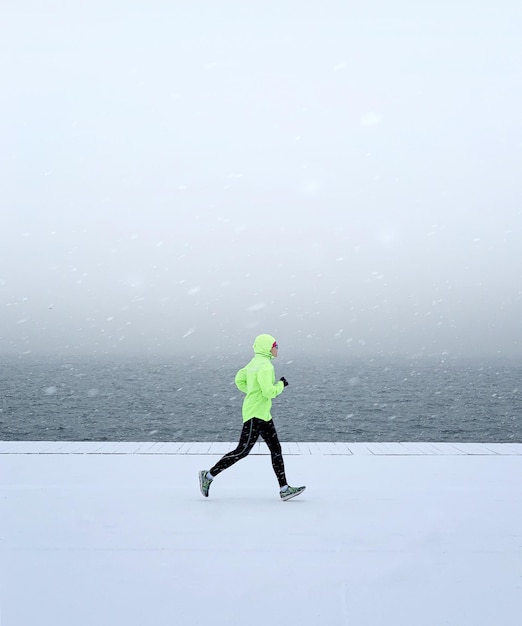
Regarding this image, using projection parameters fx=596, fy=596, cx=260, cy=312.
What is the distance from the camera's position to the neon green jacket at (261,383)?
5387mm

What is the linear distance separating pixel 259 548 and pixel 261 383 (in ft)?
5.28

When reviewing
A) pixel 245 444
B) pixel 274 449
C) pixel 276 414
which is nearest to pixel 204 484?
pixel 245 444

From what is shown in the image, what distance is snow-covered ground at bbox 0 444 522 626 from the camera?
3.17 metres

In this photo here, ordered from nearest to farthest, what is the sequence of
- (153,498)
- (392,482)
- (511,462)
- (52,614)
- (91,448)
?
(52,614) < (153,498) < (392,482) < (511,462) < (91,448)

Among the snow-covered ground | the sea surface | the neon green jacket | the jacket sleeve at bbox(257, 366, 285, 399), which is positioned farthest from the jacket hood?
the sea surface

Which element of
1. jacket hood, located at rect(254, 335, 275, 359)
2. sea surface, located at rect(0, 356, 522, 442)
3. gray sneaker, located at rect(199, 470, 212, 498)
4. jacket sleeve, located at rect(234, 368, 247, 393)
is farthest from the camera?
sea surface, located at rect(0, 356, 522, 442)

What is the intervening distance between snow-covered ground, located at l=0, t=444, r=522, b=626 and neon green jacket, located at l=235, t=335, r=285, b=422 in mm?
816

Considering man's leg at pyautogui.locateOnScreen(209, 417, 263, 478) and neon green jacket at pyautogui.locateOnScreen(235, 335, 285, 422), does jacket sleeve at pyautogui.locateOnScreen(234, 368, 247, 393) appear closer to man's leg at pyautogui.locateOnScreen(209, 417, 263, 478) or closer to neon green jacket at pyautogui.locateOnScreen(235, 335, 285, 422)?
neon green jacket at pyautogui.locateOnScreen(235, 335, 285, 422)

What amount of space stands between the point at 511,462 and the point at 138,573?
5159 mm

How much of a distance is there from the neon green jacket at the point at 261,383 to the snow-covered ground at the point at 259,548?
816mm

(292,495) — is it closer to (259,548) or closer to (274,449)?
(274,449)

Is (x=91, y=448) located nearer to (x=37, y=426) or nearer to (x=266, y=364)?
(x=266, y=364)

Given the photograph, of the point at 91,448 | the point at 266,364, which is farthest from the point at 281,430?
the point at 266,364

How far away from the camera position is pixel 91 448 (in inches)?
315
